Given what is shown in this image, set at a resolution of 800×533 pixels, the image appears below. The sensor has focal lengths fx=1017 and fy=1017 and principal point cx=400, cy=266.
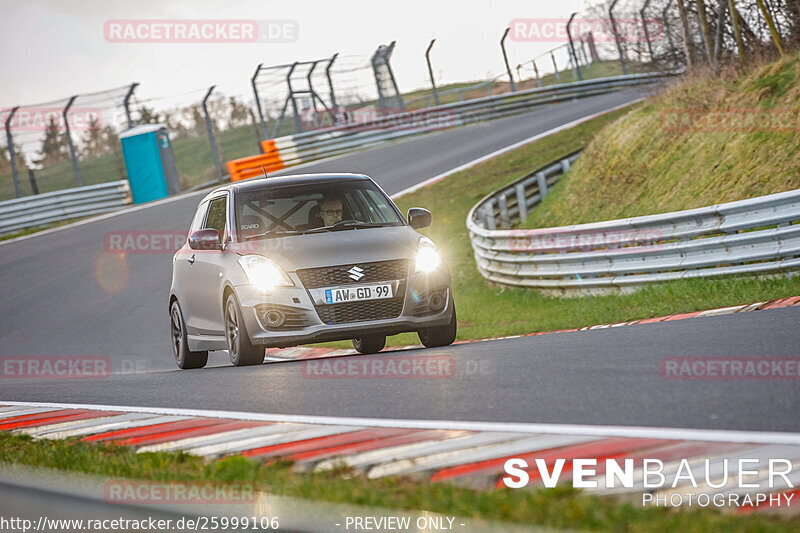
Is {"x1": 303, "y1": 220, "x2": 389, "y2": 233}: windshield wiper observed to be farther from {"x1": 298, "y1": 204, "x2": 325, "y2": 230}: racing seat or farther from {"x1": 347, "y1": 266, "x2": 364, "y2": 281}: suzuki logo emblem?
{"x1": 347, "y1": 266, "x2": 364, "y2": 281}: suzuki logo emblem

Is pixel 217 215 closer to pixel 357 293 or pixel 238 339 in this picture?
pixel 238 339

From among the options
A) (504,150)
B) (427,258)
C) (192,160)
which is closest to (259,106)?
(504,150)

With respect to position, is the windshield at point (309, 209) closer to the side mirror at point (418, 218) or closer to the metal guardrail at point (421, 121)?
the side mirror at point (418, 218)

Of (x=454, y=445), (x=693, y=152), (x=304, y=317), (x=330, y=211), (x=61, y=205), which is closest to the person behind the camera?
(x=454, y=445)

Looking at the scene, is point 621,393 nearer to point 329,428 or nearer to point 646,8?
point 329,428

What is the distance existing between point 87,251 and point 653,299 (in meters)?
13.5

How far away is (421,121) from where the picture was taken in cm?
3353

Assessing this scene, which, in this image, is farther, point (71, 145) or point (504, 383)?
point (71, 145)


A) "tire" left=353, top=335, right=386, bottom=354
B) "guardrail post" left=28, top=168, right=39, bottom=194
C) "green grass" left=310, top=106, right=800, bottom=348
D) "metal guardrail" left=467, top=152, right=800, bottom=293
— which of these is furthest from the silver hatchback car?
"guardrail post" left=28, top=168, right=39, bottom=194

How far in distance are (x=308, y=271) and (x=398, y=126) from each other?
24.7m

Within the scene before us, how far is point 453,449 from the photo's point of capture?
4.43 meters

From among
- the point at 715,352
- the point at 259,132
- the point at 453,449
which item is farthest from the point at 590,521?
the point at 259,132

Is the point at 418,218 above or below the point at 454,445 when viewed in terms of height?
above

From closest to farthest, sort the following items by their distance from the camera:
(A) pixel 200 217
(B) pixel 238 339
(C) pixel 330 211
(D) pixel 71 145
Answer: (B) pixel 238 339, (C) pixel 330 211, (A) pixel 200 217, (D) pixel 71 145
